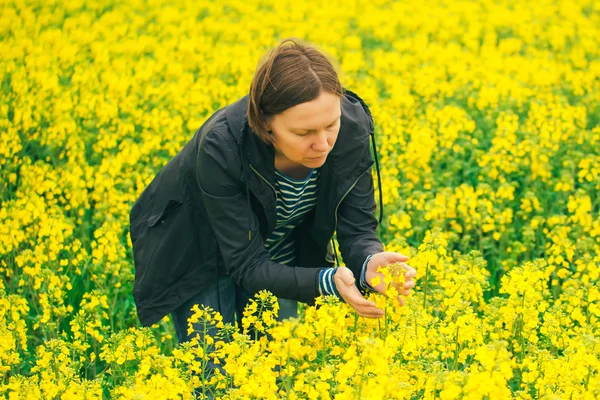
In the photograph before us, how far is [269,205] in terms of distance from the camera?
147 inches

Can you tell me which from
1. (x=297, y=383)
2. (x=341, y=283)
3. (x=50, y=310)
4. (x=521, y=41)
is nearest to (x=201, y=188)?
(x=341, y=283)

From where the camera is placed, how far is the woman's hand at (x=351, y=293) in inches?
132

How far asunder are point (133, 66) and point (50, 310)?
196 inches

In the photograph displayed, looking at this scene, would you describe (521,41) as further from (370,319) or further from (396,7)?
(370,319)

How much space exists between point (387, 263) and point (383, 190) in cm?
252

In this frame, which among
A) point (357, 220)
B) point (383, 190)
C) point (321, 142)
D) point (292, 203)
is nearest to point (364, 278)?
point (357, 220)

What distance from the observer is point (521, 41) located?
34.1ft

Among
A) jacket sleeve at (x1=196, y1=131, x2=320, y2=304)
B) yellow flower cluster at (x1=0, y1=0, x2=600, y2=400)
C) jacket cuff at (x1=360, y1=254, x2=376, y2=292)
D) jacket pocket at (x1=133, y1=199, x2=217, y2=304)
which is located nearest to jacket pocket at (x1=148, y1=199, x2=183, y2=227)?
jacket pocket at (x1=133, y1=199, x2=217, y2=304)

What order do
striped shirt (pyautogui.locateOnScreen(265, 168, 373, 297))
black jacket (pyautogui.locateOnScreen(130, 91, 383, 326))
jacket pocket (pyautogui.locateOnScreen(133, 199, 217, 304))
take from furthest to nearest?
jacket pocket (pyautogui.locateOnScreen(133, 199, 217, 304)) < striped shirt (pyautogui.locateOnScreen(265, 168, 373, 297)) < black jacket (pyautogui.locateOnScreen(130, 91, 383, 326))

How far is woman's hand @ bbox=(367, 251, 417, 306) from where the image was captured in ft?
11.0

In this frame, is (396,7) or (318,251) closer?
(318,251)

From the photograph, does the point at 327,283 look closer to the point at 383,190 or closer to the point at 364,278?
the point at 364,278

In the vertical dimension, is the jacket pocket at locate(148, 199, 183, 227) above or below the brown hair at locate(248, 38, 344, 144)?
below

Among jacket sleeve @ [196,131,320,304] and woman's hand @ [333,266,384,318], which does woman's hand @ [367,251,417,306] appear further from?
jacket sleeve @ [196,131,320,304]
